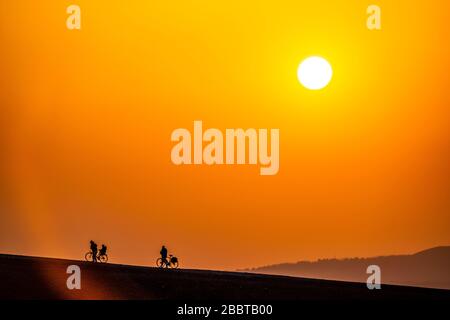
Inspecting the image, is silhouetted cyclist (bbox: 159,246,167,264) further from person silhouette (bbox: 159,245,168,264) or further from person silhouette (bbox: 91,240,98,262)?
person silhouette (bbox: 91,240,98,262)

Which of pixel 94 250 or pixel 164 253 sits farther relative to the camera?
pixel 164 253

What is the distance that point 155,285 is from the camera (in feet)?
95.3

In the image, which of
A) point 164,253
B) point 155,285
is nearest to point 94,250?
point 164,253

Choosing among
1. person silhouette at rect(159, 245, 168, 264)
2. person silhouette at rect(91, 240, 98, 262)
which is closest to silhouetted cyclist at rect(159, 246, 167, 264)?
person silhouette at rect(159, 245, 168, 264)

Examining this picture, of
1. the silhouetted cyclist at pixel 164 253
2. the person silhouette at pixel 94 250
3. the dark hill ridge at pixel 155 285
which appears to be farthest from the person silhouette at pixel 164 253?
the dark hill ridge at pixel 155 285

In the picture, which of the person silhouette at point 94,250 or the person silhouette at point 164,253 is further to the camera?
the person silhouette at point 164,253

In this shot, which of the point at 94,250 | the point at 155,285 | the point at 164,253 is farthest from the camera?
the point at 164,253

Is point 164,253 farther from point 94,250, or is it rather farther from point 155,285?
point 155,285

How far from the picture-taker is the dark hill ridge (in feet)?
92.6

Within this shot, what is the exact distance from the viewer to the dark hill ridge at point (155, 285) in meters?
28.2

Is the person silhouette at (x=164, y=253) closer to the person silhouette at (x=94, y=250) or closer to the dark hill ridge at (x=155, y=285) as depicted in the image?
the person silhouette at (x=94, y=250)

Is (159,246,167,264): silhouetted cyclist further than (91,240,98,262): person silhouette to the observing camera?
Yes
